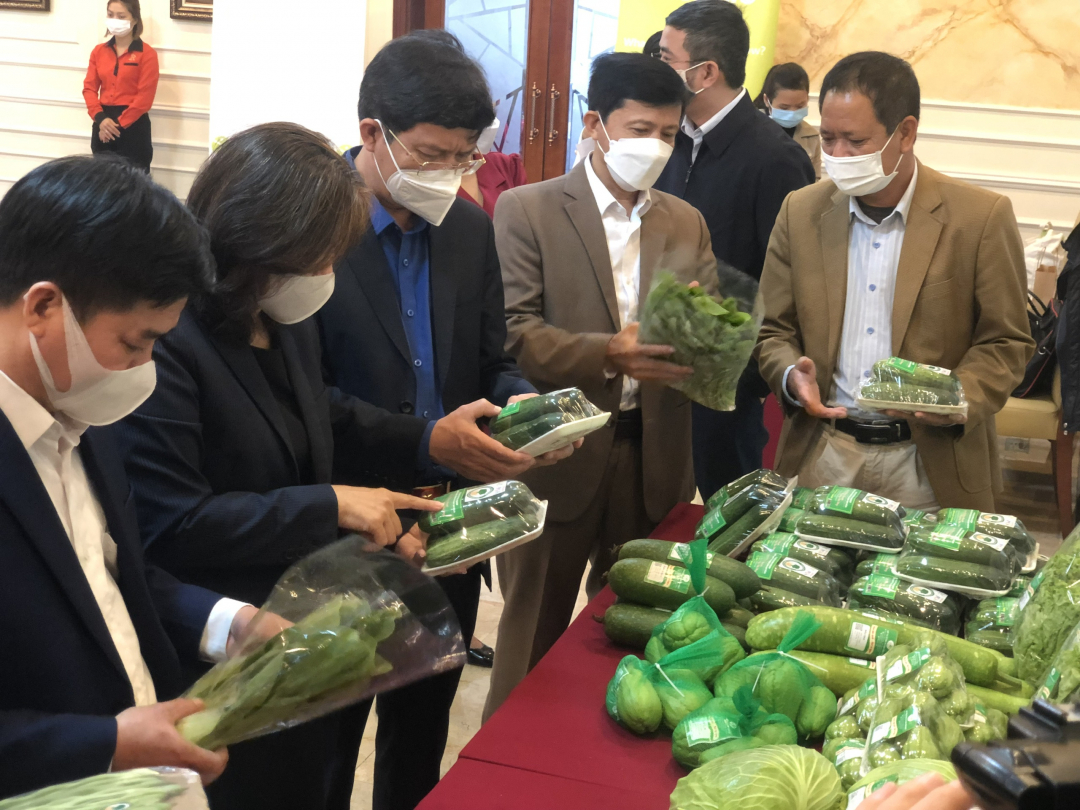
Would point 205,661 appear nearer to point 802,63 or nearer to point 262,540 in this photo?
point 262,540

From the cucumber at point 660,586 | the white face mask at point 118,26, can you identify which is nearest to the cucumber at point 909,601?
the cucumber at point 660,586

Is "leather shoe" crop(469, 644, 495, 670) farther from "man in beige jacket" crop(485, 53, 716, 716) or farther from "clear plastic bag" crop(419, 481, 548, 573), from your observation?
"clear plastic bag" crop(419, 481, 548, 573)

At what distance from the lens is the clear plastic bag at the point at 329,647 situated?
1.20 m

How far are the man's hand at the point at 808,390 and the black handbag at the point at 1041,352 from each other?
8.97 feet

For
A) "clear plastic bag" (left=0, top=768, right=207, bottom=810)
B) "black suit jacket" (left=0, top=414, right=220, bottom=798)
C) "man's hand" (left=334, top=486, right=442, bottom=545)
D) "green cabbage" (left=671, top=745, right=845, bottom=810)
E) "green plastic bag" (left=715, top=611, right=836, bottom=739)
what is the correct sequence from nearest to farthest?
"clear plastic bag" (left=0, top=768, right=207, bottom=810)
"black suit jacket" (left=0, top=414, right=220, bottom=798)
"green cabbage" (left=671, top=745, right=845, bottom=810)
"green plastic bag" (left=715, top=611, right=836, bottom=739)
"man's hand" (left=334, top=486, right=442, bottom=545)

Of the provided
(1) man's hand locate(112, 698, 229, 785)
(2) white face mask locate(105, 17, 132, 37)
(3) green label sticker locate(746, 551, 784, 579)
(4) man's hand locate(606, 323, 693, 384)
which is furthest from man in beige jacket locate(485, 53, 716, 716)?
(2) white face mask locate(105, 17, 132, 37)

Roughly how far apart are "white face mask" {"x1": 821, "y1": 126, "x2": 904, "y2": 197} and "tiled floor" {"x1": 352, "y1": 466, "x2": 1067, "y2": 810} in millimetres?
1189

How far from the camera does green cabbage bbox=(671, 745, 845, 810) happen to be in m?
1.23

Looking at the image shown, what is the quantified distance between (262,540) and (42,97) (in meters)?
7.84

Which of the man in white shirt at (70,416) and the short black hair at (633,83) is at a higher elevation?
the short black hair at (633,83)

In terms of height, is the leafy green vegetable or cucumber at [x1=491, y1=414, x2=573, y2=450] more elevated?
the leafy green vegetable

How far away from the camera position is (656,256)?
2602 mm

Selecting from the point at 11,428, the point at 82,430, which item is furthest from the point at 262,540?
the point at 11,428

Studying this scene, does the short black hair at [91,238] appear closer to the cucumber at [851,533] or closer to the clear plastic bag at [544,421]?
the clear plastic bag at [544,421]
